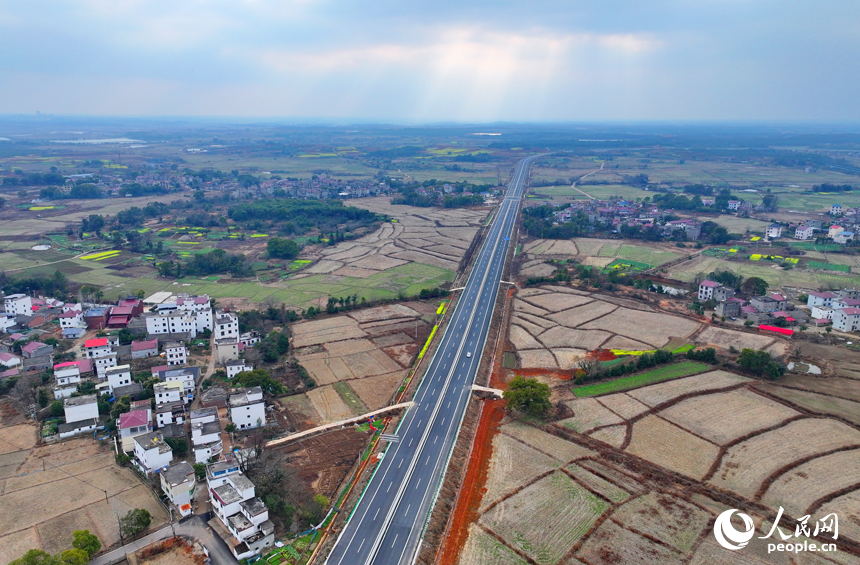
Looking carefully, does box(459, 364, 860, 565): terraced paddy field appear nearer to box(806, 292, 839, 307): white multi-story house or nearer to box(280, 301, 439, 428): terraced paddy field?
box(280, 301, 439, 428): terraced paddy field

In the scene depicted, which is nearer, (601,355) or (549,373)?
(549,373)

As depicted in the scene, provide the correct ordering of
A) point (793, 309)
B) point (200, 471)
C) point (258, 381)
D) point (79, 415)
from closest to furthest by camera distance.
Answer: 1. point (200, 471)
2. point (79, 415)
3. point (258, 381)
4. point (793, 309)

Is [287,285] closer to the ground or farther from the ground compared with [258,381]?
closer to the ground

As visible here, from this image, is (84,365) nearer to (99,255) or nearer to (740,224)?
(99,255)

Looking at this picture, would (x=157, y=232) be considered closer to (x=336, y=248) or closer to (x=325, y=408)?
(x=336, y=248)

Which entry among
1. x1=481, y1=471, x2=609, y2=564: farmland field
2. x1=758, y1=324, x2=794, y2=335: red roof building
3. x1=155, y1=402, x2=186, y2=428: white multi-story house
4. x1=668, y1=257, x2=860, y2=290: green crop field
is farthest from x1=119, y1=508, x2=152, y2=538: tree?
x1=668, y1=257, x2=860, y2=290: green crop field

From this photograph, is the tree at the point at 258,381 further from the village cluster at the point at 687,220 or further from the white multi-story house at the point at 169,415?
the village cluster at the point at 687,220

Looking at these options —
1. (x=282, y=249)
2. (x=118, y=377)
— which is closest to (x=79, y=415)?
(x=118, y=377)

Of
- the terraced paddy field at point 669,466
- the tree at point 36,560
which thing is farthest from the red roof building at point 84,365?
the terraced paddy field at point 669,466
